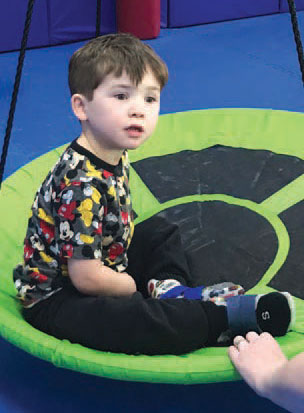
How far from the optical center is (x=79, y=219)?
1.27 m

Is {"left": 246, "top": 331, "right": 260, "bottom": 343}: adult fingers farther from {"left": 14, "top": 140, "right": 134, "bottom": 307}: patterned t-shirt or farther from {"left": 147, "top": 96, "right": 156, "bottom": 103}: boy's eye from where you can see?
{"left": 147, "top": 96, "right": 156, "bottom": 103}: boy's eye

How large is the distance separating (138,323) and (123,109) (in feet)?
1.23

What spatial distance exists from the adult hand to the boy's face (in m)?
0.41

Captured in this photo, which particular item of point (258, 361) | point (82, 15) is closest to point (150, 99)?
point (258, 361)

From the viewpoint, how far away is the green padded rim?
1.17 meters

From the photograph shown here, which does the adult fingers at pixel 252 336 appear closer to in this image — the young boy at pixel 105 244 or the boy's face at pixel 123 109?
the young boy at pixel 105 244

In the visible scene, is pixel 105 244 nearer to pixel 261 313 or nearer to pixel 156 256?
pixel 156 256

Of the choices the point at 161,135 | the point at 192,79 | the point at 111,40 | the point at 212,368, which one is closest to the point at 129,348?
the point at 212,368

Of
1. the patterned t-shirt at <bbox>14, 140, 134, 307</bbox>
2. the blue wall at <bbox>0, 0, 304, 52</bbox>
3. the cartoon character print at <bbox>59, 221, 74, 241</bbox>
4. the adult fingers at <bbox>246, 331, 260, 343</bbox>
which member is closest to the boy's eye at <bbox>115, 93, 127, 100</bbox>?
the patterned t-shirt at <bbox>14, 140, 134, 307</bbox>

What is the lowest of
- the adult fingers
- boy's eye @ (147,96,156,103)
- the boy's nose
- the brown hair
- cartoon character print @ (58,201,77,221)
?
the adult fingers

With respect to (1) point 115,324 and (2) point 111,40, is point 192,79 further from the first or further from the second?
(1) point 115,324

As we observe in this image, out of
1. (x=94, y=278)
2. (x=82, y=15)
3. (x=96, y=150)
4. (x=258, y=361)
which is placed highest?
(x=82, y=15)

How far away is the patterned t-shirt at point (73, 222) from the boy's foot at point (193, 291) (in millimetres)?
87

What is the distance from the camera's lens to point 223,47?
130 inches
